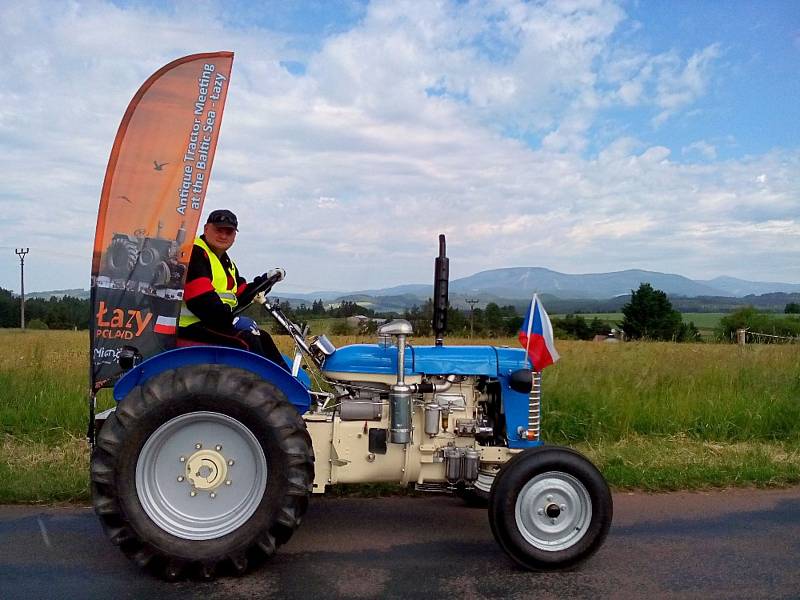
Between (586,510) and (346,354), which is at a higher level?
(346,354)

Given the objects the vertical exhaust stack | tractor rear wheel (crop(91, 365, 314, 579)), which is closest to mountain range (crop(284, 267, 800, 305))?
the vertical exhaust stack

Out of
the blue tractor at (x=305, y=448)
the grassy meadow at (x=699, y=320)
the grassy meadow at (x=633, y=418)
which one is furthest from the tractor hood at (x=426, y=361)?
the grassy meadow at (x=699, y=320)

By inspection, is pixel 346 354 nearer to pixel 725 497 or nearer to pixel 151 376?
pixel 151 376

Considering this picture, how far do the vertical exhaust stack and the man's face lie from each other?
1.40 metres

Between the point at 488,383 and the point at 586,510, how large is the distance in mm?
1032

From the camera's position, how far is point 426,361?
173 inches

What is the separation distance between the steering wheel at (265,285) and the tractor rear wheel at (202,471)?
24.8 inches

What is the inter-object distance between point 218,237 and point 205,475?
5.01ft

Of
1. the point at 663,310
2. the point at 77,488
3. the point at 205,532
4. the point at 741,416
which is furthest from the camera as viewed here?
the point at 663,310

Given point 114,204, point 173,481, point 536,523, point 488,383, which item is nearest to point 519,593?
point 536,523

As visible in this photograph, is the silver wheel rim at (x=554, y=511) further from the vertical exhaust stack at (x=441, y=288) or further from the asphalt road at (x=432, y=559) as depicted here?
the vertical exhaust stack at (x=441, y=288)

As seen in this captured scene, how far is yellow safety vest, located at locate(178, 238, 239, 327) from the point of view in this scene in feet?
13.9

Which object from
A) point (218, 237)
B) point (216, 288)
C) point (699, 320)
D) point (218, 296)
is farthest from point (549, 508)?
point (699, 320)

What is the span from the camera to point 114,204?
3.99m
